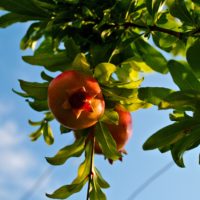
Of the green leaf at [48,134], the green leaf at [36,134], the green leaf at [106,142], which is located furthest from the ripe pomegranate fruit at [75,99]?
the green leaf at [36,134]

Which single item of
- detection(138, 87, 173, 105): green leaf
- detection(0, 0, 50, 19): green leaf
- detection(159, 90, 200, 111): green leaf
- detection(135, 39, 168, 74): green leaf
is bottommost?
detection(159, 90, 200, 111): green leaf

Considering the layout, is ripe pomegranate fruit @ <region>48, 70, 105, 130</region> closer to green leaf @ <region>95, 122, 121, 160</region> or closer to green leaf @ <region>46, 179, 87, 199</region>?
green leaf @ <region>95, 122, 121, 160</region>

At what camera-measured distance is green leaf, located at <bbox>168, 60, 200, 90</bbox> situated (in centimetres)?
146

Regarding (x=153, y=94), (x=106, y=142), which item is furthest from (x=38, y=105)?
(x=153, y=94)

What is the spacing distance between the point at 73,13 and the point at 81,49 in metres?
0.13

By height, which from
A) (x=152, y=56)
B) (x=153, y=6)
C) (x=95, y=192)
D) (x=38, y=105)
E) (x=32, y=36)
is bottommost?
(x=95, y=192)

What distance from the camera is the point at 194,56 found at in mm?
1411

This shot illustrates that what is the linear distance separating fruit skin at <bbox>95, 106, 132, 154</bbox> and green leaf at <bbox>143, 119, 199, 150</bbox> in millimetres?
181

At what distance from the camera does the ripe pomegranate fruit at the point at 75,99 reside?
4.35ft

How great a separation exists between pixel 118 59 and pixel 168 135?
0.37 meters

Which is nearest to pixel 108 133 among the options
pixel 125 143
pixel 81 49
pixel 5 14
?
pixel 125 143

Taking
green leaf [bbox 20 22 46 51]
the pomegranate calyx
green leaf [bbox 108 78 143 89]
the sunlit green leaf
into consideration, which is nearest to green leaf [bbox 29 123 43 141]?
the sunlit green leaf

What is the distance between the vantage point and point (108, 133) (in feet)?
5.23

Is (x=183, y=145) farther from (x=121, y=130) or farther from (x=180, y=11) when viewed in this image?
(x=180, y=11)
